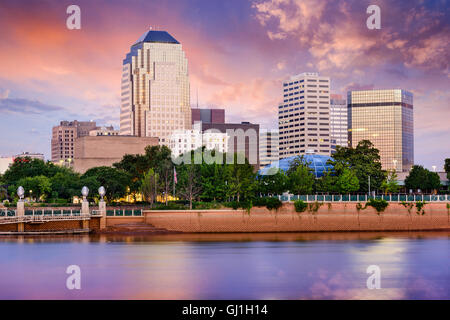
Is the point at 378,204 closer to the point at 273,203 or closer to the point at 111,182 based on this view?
the point at 273,203

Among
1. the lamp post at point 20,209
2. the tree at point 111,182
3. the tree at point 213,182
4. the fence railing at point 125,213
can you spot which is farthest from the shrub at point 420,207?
the tree at point 111,182

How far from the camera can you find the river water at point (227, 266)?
4591cm

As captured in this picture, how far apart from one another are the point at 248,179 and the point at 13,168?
65767 mm

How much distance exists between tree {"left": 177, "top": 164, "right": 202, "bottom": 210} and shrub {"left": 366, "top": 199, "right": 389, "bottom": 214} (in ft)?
84.0

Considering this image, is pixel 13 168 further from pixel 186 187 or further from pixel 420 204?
pixel 420 204

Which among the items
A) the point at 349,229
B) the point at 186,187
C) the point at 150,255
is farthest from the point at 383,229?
the point at 150,255

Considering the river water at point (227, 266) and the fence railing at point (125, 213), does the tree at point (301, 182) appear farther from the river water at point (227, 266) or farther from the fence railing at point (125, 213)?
the fence railing at point (125, 213)

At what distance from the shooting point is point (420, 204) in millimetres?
84688

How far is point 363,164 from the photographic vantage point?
4065 inches

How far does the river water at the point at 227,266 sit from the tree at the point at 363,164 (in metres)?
23.5

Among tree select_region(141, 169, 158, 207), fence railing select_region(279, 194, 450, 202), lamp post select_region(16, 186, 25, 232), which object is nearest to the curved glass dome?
fence railing select_region(279, 194, 450, 202)

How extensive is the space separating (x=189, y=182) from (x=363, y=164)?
1253 inches

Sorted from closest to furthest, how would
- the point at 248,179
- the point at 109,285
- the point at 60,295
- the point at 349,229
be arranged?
the point at 60,295
the point at 109,285
the point at 349,229
the point at 248,179

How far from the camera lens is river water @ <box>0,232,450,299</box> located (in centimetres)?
4591
